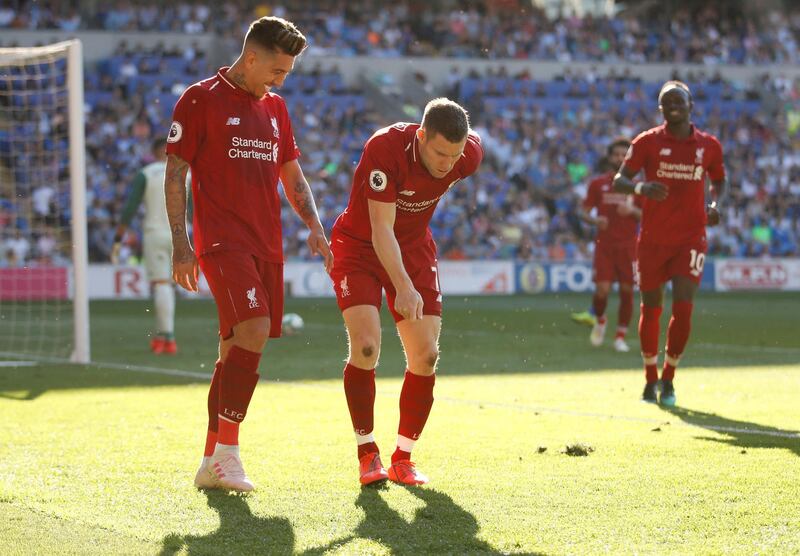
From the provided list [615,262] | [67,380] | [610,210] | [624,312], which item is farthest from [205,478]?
[610,210]

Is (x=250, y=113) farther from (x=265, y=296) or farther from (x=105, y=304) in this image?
(x=105, y=304)

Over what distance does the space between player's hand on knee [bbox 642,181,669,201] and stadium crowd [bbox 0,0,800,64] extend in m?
28.3

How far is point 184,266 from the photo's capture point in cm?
556

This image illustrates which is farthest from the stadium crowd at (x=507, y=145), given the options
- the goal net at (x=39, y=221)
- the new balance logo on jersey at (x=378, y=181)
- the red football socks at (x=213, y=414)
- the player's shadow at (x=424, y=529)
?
the player's shadow at (x=424, y=529)

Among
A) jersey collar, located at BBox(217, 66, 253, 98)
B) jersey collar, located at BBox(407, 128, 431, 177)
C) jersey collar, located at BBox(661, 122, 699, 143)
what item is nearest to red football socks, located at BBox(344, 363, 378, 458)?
jersey collar, located at BBox(407, 128, 431, 177)

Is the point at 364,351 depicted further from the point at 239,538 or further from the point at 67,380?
the point at 67,380

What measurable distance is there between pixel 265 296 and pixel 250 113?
2.95ft

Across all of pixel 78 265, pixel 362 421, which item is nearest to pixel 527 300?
pixel 78 265

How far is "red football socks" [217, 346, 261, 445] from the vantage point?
567 centimetres

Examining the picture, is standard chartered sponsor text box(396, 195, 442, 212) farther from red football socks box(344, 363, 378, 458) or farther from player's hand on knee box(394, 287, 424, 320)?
red football socks box(344, 363, 378, 458)

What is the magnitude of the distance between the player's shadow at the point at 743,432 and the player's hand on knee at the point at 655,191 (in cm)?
161

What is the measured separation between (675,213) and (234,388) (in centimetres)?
469

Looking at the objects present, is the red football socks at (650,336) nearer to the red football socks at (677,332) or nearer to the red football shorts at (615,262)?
the red football socks at (677,332)

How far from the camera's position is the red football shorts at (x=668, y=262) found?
29.9 feet
